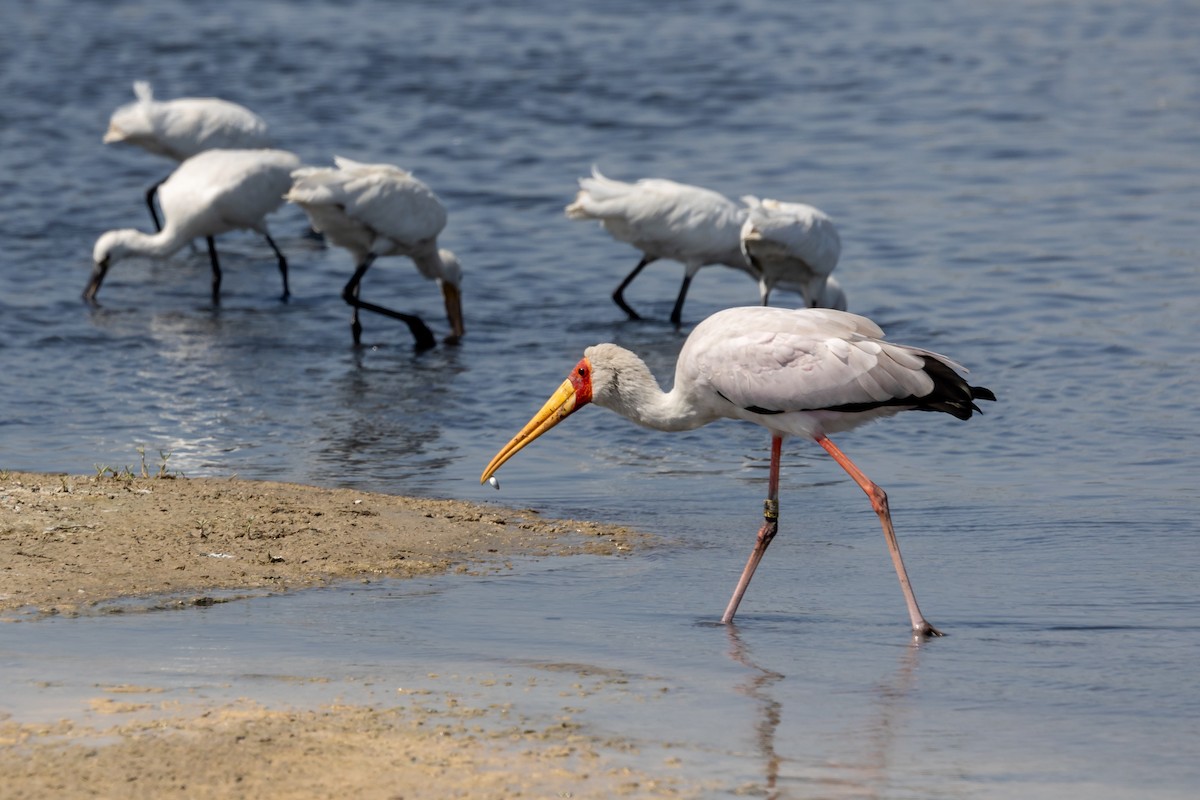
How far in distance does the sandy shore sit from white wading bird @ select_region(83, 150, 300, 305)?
6557 mm

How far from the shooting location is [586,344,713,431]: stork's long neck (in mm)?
7223

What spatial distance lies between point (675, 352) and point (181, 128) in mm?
6263

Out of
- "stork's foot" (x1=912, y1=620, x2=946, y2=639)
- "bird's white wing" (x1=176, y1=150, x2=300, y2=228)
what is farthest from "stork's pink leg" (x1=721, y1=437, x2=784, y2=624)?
"bird's white wing" (x1=176, y1=150, x2=300, y2=228)

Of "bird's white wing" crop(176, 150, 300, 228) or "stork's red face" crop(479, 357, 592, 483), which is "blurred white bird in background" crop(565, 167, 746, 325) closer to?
"bird's white wing" crop(176, 150, 300, 228)

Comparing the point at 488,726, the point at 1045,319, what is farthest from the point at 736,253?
the point at 488,726

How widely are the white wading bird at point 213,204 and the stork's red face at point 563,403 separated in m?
7.44

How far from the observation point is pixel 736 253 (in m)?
14.1

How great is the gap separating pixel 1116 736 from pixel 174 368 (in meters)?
8.04

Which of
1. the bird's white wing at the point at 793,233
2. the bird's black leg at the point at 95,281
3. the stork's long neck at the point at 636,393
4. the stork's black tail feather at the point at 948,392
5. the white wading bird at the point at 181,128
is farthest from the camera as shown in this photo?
the white wading bird at the point at 181,128

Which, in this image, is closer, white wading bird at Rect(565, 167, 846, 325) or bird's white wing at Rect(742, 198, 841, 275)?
bird's white wing at Rect(742, 198, 841, 275)

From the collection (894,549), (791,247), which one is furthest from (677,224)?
(894,549)

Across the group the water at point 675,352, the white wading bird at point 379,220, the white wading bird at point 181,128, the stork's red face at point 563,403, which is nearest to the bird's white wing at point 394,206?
the white wading bird at point 379,220

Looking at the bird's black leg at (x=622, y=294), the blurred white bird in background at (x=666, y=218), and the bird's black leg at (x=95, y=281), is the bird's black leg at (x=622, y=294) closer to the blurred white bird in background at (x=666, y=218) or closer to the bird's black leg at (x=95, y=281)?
the blurred white bird in background at (x=666, y=218)

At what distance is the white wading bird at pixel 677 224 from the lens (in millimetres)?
13586
